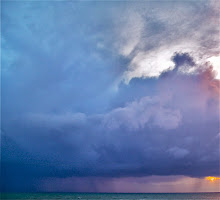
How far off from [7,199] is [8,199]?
0.54 m

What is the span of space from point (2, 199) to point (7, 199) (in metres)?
2.68

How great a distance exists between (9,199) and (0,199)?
4.51m

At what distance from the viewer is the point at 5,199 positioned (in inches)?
5472

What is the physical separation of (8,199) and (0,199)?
400 centimetres

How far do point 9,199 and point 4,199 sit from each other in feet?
8.41

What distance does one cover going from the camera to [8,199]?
455ft

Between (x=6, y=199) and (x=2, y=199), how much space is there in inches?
82.6

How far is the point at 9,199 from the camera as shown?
139 m

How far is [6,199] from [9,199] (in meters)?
1.57

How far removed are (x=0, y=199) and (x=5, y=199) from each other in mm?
2759

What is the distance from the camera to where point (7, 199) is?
13875cm

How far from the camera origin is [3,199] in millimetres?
138875

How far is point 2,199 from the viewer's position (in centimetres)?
13875
